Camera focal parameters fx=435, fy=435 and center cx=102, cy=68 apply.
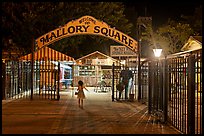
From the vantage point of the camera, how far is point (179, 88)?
11805 mm

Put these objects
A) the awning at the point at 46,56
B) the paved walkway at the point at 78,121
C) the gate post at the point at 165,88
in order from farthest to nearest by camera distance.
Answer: the awning at the point at 46,56
the gate post at the point at 165,88
the paved walkway at the point at 78,121

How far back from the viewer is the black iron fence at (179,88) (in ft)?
33.0

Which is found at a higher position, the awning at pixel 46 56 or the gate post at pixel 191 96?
the awning at pixel 46 56

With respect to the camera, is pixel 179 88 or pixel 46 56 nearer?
pixel 179 88

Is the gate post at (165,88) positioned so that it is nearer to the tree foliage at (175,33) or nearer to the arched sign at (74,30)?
the arched sign at (74,30)

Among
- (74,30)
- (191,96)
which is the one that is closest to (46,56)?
(74,30)

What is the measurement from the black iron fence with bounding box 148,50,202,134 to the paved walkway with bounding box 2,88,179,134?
0.48 m

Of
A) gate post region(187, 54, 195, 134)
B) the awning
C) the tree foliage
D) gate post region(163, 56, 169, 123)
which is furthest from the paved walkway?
the tree foliage

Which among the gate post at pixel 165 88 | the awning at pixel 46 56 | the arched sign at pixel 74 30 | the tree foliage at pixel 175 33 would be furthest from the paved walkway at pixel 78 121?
the tree foliage at pixel 175 33

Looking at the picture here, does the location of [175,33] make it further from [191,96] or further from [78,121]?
[191,96]

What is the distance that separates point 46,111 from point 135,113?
10.4 ft

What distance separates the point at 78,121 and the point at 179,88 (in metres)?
3.21

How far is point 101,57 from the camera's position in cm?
3659

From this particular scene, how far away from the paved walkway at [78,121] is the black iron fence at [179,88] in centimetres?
48
